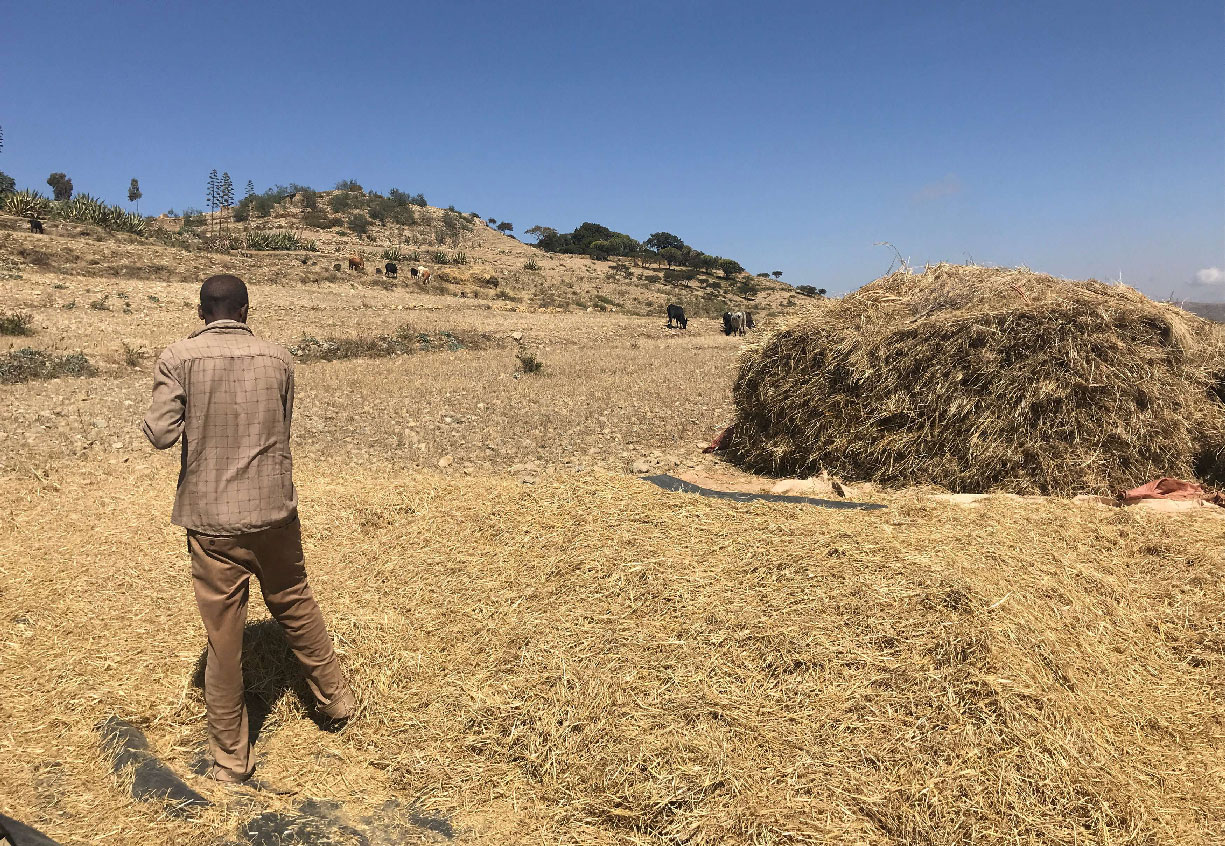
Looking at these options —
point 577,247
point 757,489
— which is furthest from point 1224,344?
point 577,247

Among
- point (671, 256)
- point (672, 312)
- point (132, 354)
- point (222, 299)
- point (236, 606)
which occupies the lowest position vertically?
point (236, 606)

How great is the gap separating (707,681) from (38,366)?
1212 centimetres

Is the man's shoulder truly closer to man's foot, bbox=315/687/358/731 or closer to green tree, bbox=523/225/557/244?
man's foot, bbox=315/687/358/731

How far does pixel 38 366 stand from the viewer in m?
10.6

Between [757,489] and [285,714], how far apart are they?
4.97m

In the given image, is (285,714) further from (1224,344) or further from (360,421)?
(1224,344)

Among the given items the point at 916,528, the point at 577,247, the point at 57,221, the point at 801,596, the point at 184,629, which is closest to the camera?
the point at 801,596

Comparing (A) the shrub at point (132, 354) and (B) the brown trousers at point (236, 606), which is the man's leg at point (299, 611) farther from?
(A) the shrub at point (132, 354)

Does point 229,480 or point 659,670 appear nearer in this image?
point 229,480

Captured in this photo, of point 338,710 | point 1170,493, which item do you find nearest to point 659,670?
point 338,710

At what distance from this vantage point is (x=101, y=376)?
10867 millimetres

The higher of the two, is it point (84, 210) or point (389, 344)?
point (84, 210)

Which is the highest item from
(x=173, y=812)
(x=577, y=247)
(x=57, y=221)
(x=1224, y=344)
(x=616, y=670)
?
(x=577, y=247)

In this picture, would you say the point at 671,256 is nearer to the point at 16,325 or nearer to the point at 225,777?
the point at 16,325
